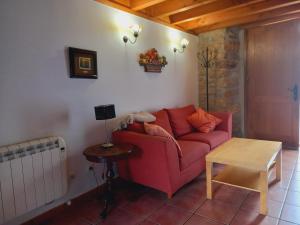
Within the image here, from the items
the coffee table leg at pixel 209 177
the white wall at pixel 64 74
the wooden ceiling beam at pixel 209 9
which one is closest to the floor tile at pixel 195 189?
the coffee table leg at pixel 209 177

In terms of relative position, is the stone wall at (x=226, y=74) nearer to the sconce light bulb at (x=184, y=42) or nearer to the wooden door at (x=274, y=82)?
the wooden door at (x=274, y=82)

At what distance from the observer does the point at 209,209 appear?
217 centimetres

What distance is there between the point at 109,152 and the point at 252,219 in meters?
1.41

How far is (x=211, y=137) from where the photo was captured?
309cm

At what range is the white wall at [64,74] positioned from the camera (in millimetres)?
1871

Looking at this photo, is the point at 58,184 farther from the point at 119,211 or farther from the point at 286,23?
the point at 286,23

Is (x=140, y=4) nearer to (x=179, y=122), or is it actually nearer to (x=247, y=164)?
(x=179, y=122)

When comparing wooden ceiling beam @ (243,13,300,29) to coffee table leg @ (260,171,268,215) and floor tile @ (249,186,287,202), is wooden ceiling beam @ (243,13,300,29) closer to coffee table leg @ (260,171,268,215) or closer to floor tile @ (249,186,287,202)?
floor tile @ (249,186,287,202)

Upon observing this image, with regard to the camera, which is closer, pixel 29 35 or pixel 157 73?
pixel 29 35

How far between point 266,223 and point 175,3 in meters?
2.80

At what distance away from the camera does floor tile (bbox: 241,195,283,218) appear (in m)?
2.06

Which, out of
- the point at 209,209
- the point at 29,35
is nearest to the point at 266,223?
the point at 209,209

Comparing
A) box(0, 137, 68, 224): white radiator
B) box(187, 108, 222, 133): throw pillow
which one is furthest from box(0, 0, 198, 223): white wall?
box(187, 108, 222, 133): throw pillow

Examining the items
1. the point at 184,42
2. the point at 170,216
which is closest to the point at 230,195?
the point at 170,216
